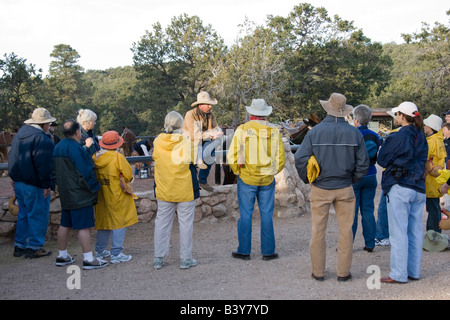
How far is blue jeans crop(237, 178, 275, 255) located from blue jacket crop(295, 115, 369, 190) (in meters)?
0.99

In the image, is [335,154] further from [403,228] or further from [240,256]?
[240,256]

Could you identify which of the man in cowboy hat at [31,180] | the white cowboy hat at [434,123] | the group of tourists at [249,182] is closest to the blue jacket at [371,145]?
the group of tourists at [249,182]

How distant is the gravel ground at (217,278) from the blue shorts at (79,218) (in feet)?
1.64

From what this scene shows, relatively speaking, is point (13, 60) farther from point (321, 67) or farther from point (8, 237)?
point (321, 67)

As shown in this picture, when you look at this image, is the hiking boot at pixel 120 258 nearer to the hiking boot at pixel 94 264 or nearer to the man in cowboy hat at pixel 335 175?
the hiking boot at pixel 94 264

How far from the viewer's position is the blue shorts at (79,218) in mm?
5066

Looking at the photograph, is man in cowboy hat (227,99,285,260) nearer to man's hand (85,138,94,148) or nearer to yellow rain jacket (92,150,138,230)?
yellow rain jacket (92,150,138,230)

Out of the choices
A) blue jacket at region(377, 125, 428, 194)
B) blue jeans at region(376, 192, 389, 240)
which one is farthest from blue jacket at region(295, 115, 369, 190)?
blue jeans at region(376, 192, 389, 240)

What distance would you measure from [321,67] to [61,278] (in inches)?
1534

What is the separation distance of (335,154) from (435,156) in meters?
2.16

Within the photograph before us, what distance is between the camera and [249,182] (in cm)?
546

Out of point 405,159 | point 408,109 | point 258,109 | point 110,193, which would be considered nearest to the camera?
point 405,159

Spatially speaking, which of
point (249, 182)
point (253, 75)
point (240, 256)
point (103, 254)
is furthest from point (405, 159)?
point (253, 75)

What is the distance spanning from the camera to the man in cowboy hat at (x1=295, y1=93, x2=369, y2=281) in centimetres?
454
